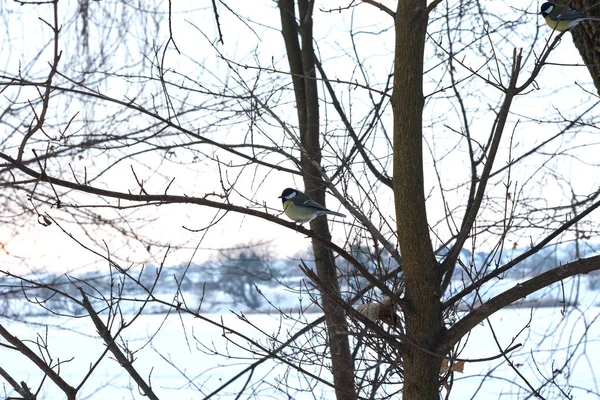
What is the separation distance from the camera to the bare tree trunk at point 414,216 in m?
1.68

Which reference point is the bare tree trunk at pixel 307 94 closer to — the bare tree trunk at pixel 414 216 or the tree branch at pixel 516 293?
the bare tree trunk at pixel 414 216

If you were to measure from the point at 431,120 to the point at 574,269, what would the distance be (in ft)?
6.97

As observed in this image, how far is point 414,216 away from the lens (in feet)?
5.65

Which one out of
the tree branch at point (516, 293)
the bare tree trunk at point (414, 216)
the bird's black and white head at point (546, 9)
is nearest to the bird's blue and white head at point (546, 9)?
the bird's black and white head at point (546, 9)

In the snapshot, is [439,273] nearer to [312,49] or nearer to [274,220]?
[274,220]

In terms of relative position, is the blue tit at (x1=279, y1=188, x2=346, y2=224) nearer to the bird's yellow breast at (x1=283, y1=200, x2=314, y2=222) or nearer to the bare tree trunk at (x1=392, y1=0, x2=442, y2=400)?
the bird's yellow breast at (x1=283, y1=200, x2=314, y2=222)

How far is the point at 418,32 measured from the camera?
5.85 feet

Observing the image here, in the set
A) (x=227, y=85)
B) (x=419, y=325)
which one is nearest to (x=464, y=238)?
(x=419, y=325)

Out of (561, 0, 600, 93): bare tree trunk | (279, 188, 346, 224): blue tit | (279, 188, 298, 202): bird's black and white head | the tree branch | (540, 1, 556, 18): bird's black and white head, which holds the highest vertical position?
(540, 1, 556, 18): bird's black and white head

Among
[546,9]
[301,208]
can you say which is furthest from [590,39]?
[301,208]

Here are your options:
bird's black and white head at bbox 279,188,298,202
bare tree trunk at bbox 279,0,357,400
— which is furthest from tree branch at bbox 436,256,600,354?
bird's black and white head at bbox 279,188,298,202

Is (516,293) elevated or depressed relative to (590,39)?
depressed

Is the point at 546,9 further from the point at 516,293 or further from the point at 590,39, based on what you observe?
the point at 516,293

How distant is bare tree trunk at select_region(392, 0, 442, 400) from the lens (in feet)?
5.51
